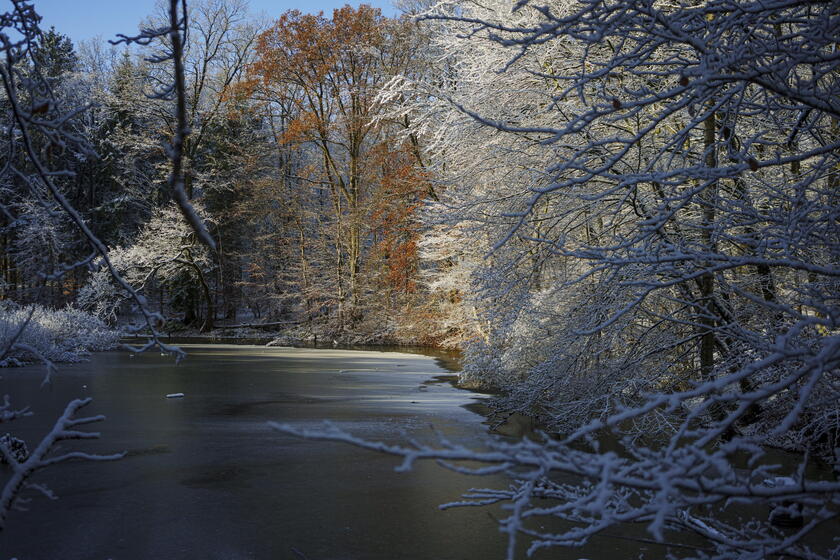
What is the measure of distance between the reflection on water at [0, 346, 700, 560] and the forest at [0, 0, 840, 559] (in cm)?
47

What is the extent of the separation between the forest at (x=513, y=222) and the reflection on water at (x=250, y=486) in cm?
47

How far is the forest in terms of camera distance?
1.75 m

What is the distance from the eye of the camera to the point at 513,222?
21.5 ft

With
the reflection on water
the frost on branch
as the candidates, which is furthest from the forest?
the reflection on water

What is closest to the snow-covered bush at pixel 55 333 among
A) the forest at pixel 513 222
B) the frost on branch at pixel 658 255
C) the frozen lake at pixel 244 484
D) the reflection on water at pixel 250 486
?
the forest at pixel 513 222

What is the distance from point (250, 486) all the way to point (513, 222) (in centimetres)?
324

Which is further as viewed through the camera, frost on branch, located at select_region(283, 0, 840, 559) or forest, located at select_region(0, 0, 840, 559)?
Answer: forest, located at select_region(0, 0, 840, 559)

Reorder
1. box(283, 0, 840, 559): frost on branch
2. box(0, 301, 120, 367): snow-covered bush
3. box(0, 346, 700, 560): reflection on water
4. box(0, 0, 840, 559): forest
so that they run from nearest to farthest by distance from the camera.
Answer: box(283, 0, 840, 559): frost on branch, box(0, 0, 840, 559): forest, box(0, 346, 700, 560): reflection on water, box(0, 301, 120, 367): snow-covered bush

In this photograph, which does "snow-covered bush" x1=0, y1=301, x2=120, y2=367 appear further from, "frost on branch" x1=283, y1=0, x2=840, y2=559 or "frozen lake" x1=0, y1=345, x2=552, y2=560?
"frost on branch" x1=283, y1=0, x2=840, y2=559

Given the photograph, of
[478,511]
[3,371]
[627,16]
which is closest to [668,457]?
[627,16]

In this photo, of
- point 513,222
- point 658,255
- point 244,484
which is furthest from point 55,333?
point 658,255

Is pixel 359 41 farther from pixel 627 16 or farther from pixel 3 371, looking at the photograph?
pixel 627 16

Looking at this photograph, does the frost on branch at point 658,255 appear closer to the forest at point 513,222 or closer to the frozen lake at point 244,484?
the forest at point 513,222

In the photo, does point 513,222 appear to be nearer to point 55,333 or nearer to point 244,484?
point 244,484
